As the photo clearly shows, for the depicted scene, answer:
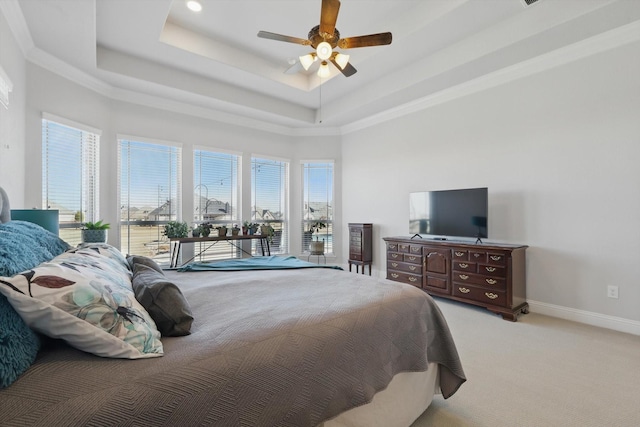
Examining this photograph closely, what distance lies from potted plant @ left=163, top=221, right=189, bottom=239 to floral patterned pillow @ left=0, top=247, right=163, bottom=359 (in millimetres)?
3686

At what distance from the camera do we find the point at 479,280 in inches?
144

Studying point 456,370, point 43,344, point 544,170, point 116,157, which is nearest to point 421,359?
point 456,370

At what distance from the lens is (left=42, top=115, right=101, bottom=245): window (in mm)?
3494

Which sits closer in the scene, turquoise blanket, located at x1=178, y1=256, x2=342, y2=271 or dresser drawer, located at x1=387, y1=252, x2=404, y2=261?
turquoise blanket, located at x1=178, y1=256, x2=342, y2=271

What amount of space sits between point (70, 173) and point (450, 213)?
5.01 metres

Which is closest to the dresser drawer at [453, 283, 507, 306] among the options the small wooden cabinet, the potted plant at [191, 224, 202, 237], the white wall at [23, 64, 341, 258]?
the small wooden cabinet

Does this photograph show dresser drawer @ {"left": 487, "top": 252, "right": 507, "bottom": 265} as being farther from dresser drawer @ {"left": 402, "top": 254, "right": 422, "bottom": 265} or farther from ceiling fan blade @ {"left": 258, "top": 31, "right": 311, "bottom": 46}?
ceiling fan blade @ {"left": 258, "top": 31, "right": 311, "bottom": 46}

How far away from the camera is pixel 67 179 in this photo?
3.72m

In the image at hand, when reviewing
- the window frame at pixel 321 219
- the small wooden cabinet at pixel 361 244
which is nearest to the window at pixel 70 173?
the window frame at pixel 321 219

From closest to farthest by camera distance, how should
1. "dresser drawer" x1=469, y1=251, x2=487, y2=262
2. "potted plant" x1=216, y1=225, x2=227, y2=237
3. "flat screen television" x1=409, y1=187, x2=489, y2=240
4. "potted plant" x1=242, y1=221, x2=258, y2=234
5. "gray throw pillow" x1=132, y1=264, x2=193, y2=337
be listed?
"gray throw pillow" x1=132, y1=264, x2=193, y2=337 → "dresser drawer" x1=469, y1=251, x2=487, y2=262 → "flat screen television" x1=409, y1=187, x2=489, y2=240 → "potted plant" x1=216, y1=225, x2=227, y2=237 → "potted plant" x1=242, y1=221, x2=258, y2=234

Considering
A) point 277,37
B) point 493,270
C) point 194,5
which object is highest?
point 194,5

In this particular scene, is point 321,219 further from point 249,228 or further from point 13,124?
point 13,124

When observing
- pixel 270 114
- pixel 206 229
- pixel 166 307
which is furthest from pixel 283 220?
pixel 166 307

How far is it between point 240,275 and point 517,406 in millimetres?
2088
